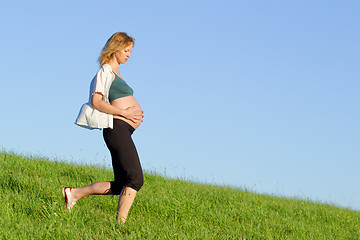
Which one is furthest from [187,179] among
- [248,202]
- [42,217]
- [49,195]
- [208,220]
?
[42,217]

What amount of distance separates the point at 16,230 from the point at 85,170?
4156 millimetres

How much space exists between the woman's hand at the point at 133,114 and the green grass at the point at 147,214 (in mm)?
1314

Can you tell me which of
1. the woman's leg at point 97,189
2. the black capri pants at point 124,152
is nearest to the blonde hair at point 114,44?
the black capri pants at point 124,152

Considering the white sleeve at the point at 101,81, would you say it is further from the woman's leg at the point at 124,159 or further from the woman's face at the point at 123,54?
the woman's leg at the point at 124,159

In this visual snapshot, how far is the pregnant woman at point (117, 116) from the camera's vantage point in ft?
16.2

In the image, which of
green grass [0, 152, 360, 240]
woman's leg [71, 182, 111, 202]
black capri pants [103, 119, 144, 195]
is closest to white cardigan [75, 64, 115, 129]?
black capri pants [103, 119, 144, 195]

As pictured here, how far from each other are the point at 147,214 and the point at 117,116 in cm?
210

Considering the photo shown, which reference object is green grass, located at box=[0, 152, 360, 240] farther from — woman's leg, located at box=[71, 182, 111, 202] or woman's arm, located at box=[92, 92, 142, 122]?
woman's arm, located at box=[92, 92, 142, 122]

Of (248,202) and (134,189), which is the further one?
(248,202)

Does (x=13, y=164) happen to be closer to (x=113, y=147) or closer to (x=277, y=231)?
(x=113, y=147)

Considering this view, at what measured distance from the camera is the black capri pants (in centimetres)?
492

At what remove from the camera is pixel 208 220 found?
260 inches

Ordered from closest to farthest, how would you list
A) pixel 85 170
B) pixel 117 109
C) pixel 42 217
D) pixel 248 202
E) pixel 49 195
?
1. pixel 117 109
2. pixel 42 217
3. pixel 49 195
4. pixel 248 202
5. pixel 85 170

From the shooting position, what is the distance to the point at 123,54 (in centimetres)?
518
